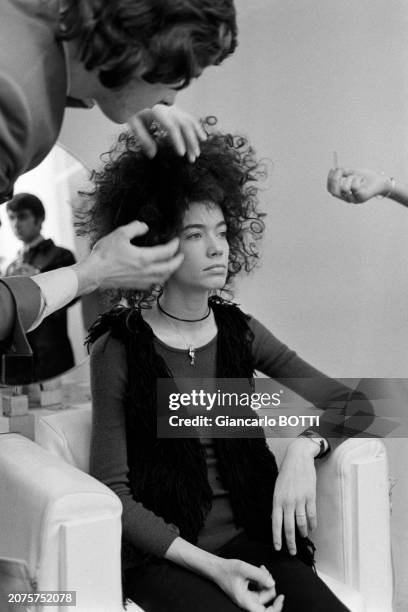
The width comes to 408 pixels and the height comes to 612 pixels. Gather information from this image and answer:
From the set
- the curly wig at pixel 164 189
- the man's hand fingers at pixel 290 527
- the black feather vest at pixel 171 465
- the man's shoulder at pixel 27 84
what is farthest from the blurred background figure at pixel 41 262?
the man's shoulder at pixel 27 84

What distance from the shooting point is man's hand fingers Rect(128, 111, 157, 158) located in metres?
1.12

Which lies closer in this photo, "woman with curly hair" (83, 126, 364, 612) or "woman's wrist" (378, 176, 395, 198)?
"woman with curly hair" (83, 126, 364, 612)

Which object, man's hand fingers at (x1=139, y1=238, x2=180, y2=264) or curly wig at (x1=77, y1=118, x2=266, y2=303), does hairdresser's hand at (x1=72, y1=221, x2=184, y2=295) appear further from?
curly wig at (x1=77, y1=118, x2=266, y2=303)

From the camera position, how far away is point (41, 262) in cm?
186

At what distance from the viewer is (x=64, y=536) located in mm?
963

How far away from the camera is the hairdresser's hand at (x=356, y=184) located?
3.88ft

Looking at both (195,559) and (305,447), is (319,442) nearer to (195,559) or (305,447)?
(305,447)

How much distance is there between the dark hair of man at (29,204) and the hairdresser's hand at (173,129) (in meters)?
0.78

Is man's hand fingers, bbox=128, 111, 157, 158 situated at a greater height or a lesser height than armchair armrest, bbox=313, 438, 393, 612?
greater

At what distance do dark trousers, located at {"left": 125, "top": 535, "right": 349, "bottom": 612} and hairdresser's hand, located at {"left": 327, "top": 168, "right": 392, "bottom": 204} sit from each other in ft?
1.88

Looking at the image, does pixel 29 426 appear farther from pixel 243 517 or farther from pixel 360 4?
pixel 360 4

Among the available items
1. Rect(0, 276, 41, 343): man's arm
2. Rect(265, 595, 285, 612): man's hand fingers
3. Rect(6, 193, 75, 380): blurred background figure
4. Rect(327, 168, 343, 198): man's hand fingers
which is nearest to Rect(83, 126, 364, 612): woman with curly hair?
Rect(265, 595, 285, 612): man's hand fingers

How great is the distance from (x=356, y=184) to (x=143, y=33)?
0.51m

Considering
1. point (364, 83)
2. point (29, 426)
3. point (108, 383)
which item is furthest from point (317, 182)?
point (29, 426)
